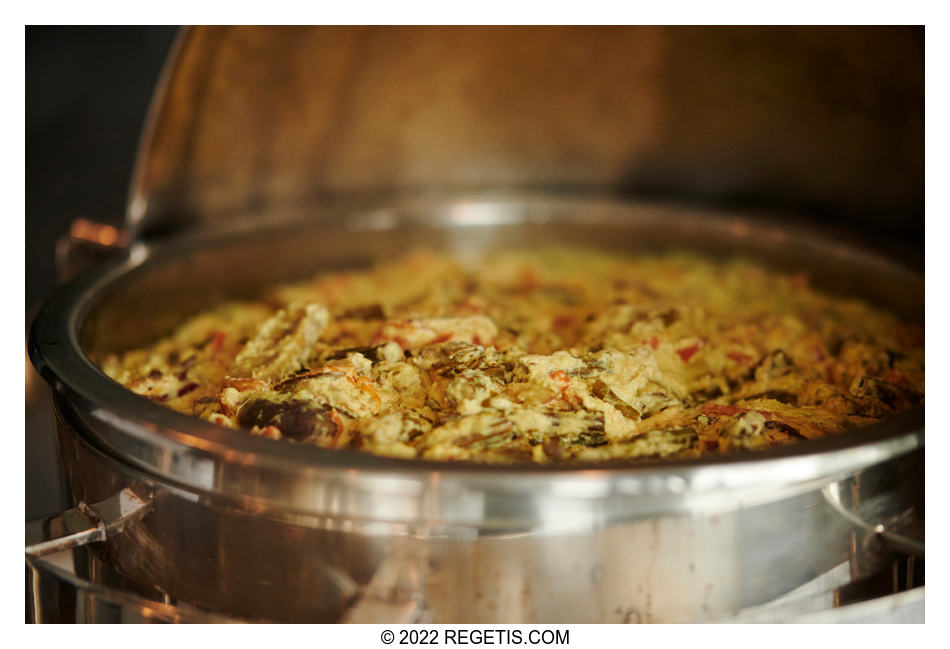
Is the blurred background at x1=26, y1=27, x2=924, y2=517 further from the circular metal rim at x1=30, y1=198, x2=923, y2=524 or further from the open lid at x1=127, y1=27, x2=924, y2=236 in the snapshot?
the circular metal rim at x1=30, y1=198, x2=923, y2=524

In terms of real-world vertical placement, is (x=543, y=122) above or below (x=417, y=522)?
above

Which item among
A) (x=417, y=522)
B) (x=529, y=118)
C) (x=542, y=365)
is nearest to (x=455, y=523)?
(x=417, y=522)

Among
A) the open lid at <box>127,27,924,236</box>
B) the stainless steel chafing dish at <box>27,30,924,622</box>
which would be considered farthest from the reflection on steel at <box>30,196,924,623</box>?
the open lid at <box>127,27,924,236</box>

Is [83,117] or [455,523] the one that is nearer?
[455,523]

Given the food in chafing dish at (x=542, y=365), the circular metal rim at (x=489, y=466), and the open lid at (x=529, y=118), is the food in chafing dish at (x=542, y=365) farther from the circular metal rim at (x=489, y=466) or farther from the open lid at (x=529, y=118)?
the open lid at (x=529, y=118)

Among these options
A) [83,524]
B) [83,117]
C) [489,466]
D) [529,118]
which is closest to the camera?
[489,466]

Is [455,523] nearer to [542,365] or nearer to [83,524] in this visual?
[542,365]
